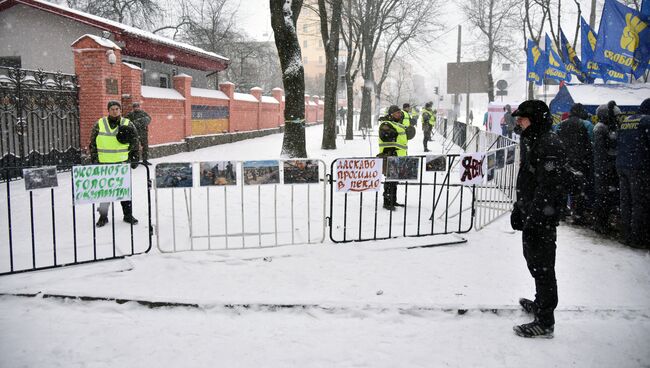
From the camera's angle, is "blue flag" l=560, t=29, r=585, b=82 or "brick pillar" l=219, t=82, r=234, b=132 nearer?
"blue flag" l=560, t=29, r=585, b=82

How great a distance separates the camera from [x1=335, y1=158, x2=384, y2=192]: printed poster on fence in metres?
6.24

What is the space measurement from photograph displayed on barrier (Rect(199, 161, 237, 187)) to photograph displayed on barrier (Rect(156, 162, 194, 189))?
15 centimetres

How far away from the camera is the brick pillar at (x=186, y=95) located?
1864cm

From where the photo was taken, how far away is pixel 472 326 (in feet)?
13.5

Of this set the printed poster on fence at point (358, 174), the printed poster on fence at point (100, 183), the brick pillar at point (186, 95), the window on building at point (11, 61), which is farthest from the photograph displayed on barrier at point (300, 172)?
the window on building at point (11, 61)

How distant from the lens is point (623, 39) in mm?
11102

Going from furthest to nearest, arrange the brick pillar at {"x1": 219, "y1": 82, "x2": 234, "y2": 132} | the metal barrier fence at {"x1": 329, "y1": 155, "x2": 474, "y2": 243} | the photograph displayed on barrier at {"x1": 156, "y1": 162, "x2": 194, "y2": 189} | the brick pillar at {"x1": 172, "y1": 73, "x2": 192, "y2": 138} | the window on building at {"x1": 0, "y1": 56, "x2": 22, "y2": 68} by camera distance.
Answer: the brick pillar at {"x1": 219, "y1": 82, "x2": 234, "y2": 132}
the brick pillar at {"x1": 172, "y1": 73, "x2": 192, "y2": 138}
the window on building at {"x1": 0, "y1": 56, "x2": 22, "y2": 68}
the metal barrier fence at {"x1": 329, "y1": 155, "x2": 474, "y2": 243}
the photograph displayed on barrier at {"x1": 156, "y1": 162, "x2": 194, "y2": 189}

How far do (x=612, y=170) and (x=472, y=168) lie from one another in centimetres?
240

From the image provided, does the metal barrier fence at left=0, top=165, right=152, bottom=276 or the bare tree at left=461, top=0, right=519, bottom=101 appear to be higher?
the bare tree at left=461, top=0, right=519, bottom=101

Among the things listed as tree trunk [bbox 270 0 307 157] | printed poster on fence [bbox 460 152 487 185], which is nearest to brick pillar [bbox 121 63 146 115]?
tree trunk [bbox 270 0 307 157]

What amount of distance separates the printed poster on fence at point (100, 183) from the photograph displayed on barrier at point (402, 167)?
335 centimetres

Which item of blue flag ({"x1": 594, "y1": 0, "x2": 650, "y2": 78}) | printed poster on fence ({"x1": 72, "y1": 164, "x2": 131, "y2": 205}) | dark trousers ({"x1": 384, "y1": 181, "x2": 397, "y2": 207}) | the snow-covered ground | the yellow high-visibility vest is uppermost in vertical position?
blue flag ({"x1": 594, "y1": 0, "x2": 650, "y2": 78})

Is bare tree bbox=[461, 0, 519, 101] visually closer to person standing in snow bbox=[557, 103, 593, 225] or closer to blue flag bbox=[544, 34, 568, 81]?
blue flag bbox=[544, 34, 568, 81]

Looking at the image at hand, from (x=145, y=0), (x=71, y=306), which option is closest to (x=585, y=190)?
(x=71, y=306)
